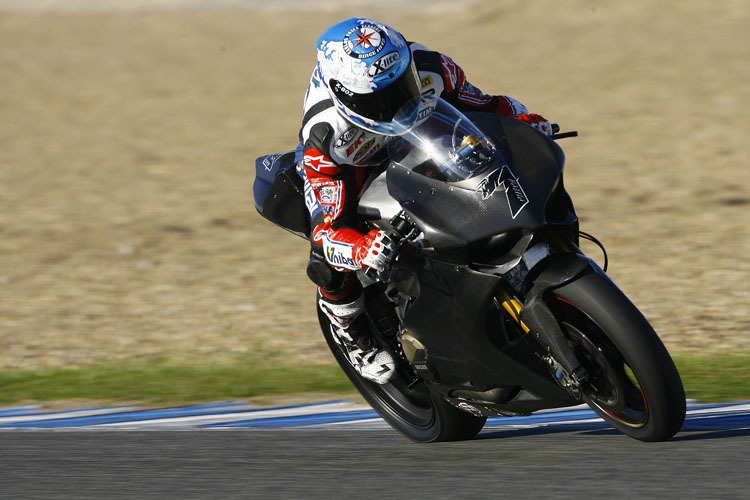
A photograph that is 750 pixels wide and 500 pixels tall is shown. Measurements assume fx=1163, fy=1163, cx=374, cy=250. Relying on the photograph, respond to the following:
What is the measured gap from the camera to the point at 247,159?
47.5ft

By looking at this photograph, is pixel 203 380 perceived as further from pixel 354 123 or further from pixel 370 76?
pixel 370 76

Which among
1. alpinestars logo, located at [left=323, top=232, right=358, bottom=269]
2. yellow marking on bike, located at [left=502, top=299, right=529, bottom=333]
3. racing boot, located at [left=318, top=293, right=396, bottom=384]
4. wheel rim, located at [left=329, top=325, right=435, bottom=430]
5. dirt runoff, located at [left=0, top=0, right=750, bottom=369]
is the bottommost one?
dirt runoff, located at [left=0, top=0, right=750, bottom=369]

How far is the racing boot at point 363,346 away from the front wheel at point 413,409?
14 centimetres

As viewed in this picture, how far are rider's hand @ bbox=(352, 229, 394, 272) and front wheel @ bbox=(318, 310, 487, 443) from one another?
988 mm

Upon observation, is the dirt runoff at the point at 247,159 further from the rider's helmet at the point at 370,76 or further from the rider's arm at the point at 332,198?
the rider's helmet at the point at 370,76

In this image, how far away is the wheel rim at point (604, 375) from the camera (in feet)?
14.2

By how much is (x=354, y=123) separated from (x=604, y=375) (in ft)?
4.60

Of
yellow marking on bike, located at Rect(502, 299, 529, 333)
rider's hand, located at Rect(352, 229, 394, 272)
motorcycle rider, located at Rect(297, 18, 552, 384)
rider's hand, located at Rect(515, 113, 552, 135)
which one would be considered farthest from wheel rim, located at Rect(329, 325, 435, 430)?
rider's hand, located at Rect(515, 113, 552, 135)

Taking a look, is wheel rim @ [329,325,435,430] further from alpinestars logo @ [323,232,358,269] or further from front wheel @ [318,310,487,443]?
alpinestars logo @ [323,232,358,269]

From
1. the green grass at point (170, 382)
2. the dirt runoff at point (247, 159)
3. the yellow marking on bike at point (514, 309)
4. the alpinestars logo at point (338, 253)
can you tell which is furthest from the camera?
the dirt runoff at point (247, 159)

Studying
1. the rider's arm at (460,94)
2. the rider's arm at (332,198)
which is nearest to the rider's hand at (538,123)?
the rider's arm at (460,94)

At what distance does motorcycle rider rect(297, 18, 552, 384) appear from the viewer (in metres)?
4.59

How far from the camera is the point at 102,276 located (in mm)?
9898

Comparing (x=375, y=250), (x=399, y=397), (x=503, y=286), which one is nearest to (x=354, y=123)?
(x=375, y=250)
